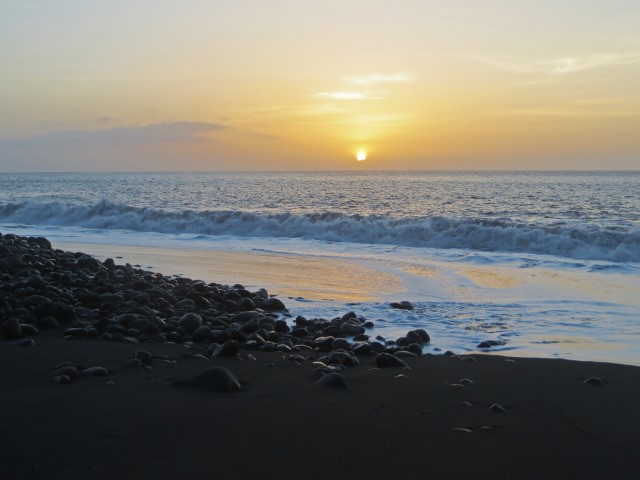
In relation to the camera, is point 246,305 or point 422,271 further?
point 422,271

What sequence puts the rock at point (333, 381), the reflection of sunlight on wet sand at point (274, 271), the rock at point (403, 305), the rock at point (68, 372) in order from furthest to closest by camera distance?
the reflection of sunlight on wet sand at point (274, 271) < the rock at point (403, 305) < the rock at point (333, 381) < the rock at point (68, 372)

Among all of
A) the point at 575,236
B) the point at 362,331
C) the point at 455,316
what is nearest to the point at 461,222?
the point at 575,236

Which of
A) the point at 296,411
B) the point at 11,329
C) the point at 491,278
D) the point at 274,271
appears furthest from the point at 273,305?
the point at 491,278

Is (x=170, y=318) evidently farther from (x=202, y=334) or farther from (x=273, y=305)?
(x=273, y=305)

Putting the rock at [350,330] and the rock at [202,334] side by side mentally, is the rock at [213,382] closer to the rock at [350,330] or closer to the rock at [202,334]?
the rock at [202,334]

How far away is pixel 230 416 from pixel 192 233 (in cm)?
1926

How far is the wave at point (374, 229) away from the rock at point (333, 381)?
12665mm

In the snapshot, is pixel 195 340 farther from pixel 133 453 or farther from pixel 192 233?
pixel 192 233

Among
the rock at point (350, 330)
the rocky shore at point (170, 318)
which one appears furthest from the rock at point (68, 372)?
the rock at point (350, 330)

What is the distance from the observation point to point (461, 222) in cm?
1948

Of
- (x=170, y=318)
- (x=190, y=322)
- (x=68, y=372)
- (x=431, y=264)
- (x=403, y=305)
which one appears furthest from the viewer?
(x=431, y=264)

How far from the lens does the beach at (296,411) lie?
291cm

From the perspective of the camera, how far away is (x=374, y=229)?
19.8 m

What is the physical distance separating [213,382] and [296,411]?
665 mm
